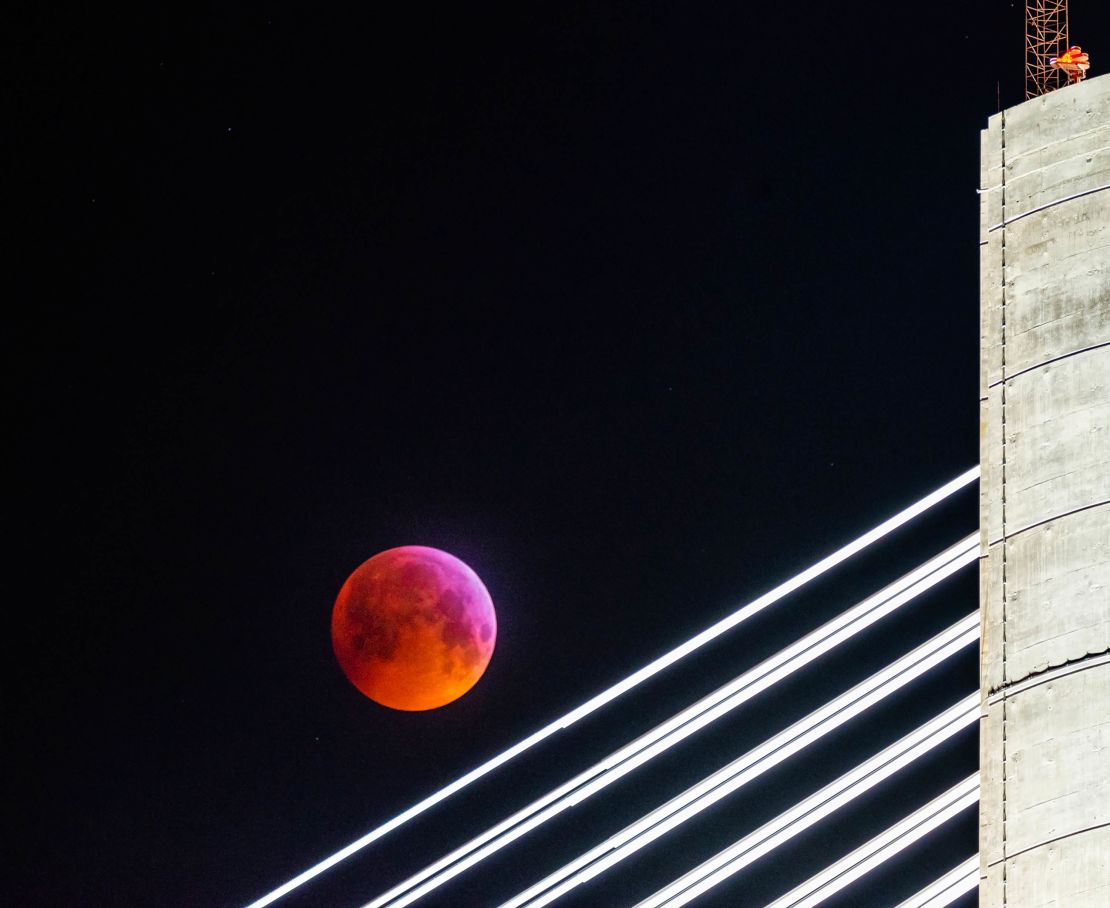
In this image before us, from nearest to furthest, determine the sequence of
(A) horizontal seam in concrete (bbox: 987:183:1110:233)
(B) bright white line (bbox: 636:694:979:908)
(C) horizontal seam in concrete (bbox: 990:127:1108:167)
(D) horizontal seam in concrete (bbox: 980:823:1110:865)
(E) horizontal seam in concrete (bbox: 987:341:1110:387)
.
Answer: (D) horizontal seam in concrete (bbox: 980:823:1110:865) < (E) horizontal seam in concrete (bbox: 987:341:1110:387) < (A) horizontal seam in concrete (bbox: 987:183:1110:233) < (C) horizontal seam in concrete (bbox: 990:127:1108:167) < (B) bright white line (bbox: 636:694:979:908)

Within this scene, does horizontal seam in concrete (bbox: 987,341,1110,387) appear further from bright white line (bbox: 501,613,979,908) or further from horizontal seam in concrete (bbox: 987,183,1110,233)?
bright white line (bbox: 501,613,979,908)

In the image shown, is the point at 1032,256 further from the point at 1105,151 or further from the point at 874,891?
the point at 874,891

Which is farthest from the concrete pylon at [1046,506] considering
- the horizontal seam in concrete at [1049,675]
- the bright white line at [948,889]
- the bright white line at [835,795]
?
the bright white line at [835,795]

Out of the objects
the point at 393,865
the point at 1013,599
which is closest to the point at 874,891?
the point at 393,865

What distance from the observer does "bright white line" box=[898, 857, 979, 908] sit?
1433 centimetres

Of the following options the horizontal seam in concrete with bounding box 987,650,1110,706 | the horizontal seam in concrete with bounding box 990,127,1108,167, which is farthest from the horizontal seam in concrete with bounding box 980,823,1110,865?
the horizontal seam in concrete with bounding box 990,127,1108,167

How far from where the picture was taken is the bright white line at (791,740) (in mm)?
15539

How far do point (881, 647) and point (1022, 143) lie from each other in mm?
18511

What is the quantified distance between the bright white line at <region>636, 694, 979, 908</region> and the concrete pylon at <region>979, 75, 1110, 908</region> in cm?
309

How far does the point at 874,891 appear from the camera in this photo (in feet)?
94.8

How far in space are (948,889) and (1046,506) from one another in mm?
3548

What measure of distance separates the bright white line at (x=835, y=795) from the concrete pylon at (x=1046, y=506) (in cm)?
309

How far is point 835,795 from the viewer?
15672 mm

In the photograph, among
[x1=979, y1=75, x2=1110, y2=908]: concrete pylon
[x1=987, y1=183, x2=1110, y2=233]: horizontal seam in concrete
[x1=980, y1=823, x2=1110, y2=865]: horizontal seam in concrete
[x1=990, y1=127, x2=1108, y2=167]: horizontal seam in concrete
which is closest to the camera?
[x1=980, y1=823, x2=1110, y2=865]: horizontal seam in concrete
